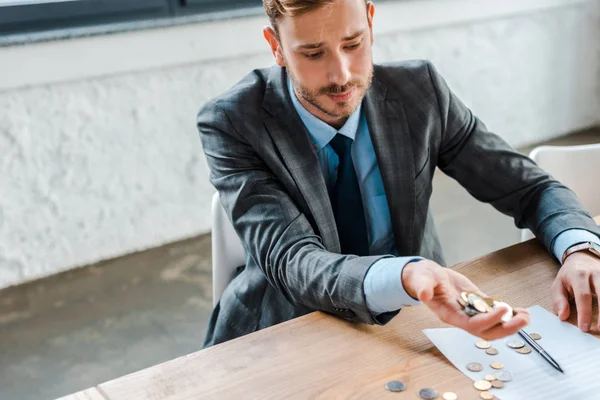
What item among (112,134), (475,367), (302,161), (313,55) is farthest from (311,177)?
(112,134)

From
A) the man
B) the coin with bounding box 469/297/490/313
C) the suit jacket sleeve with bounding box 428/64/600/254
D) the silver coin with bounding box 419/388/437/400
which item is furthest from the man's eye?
the silver coin with bounding box 419/388/437/400

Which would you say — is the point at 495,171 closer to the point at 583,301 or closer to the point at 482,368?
the point at 583,301

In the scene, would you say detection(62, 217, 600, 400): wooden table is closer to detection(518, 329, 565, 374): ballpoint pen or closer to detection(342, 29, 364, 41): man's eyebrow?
detection(518, 329, 565, 374): ballpoint pen

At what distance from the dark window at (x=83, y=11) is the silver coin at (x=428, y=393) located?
2814 millimetres

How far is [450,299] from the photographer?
4.09ft

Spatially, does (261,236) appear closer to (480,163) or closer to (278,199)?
(278,199)

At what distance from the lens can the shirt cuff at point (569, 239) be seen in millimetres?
1564

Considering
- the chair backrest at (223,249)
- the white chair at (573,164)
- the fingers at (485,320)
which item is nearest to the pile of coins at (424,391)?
the fingers at (485,320)

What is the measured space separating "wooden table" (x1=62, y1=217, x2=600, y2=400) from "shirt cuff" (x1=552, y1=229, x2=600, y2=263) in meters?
0.16

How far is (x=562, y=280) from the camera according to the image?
1.47m

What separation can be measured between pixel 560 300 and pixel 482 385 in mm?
322

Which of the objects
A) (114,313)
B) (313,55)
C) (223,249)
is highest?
(313,55)

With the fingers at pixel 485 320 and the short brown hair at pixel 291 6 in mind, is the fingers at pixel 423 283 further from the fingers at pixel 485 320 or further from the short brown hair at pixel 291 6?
the short brown hair at pixel 291 6

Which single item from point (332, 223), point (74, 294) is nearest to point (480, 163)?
point (332, 223)
